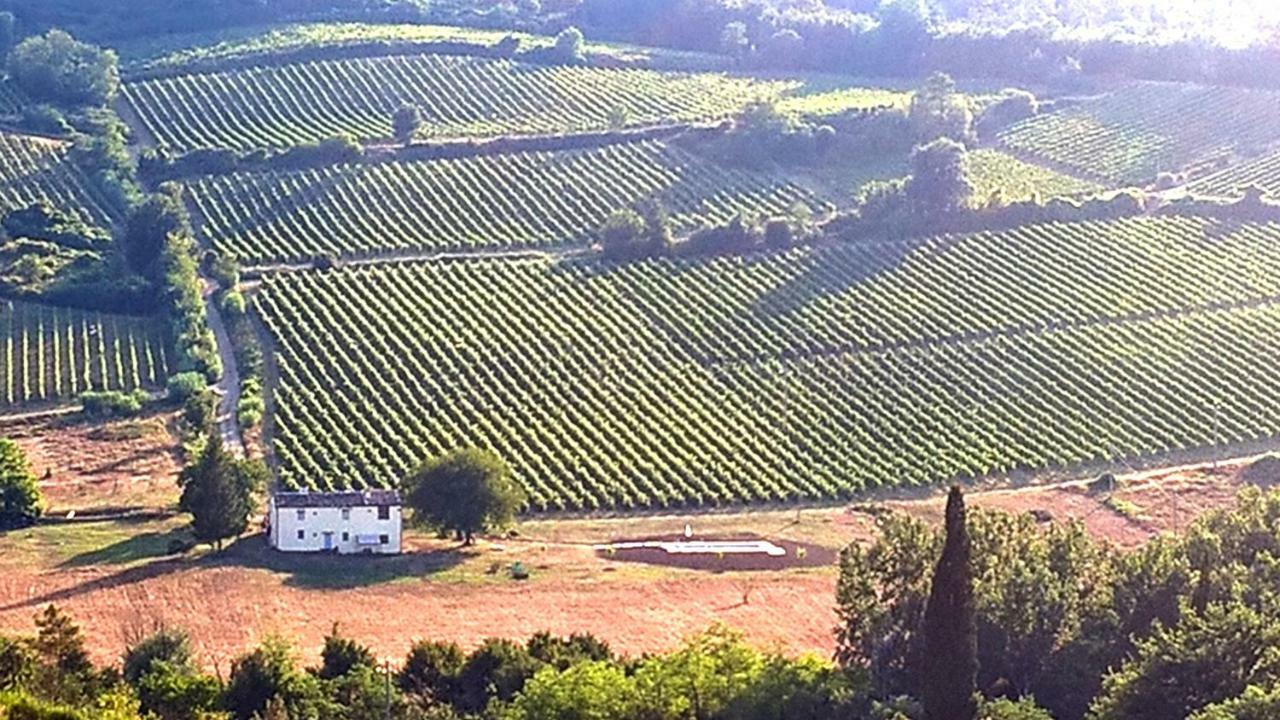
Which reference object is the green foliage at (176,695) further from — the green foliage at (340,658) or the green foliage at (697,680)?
the green foliage at (697,680)

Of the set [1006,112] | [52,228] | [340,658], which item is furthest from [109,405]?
[1006,112]

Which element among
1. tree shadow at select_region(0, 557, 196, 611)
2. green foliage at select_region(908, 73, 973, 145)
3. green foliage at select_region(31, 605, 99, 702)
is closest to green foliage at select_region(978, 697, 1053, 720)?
green foliage at select_region(31, 605, 99, 702)

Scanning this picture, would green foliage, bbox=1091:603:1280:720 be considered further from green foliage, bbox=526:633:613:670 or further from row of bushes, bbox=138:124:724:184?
row of bushes, bbox=138:124:724:184

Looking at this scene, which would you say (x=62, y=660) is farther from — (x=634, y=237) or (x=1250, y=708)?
(x=634, y=237)

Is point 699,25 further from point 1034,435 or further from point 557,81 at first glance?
point 1034,435

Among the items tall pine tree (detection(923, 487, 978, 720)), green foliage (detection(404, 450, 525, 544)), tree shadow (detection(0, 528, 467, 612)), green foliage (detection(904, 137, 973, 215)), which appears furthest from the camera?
green foliage (detection(904, 137, 973, 215))
